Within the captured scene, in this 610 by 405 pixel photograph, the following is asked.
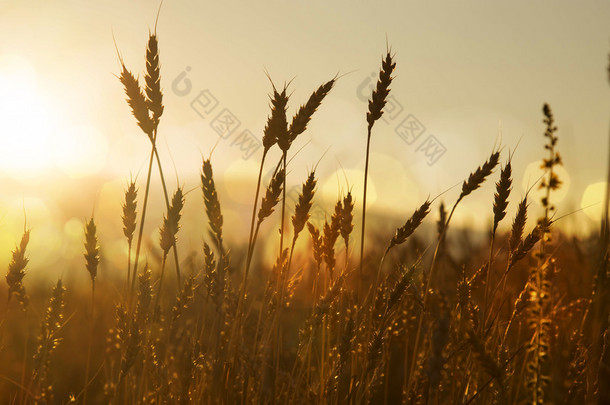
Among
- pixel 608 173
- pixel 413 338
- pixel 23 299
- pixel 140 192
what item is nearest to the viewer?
pixel 608 173

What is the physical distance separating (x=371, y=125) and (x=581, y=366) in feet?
4.02

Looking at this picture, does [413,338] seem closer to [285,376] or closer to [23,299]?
[285,376]

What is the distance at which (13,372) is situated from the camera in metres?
3.86

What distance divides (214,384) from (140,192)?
0.91m

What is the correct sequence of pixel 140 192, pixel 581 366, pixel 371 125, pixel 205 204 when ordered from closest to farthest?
pixel 205 204 < pixel 581 366 < pixel 371 125 < pixel 140 192

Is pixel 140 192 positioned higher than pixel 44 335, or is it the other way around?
pixel 140 192

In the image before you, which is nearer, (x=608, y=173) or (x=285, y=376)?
(x=608, y=173)

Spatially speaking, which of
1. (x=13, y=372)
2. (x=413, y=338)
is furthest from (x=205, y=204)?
(x=13, y=372)

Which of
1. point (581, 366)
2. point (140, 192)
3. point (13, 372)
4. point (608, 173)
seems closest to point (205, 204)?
point (140, 192)

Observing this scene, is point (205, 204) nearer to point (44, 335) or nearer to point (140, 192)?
point (140, 192)

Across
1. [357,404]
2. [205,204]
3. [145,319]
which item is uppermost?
[205,204]

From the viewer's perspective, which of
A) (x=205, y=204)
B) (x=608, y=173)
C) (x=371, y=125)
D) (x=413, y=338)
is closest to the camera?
(x=608, y=173)

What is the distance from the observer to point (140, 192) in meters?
2.45

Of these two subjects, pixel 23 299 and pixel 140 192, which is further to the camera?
pixel 23 299
